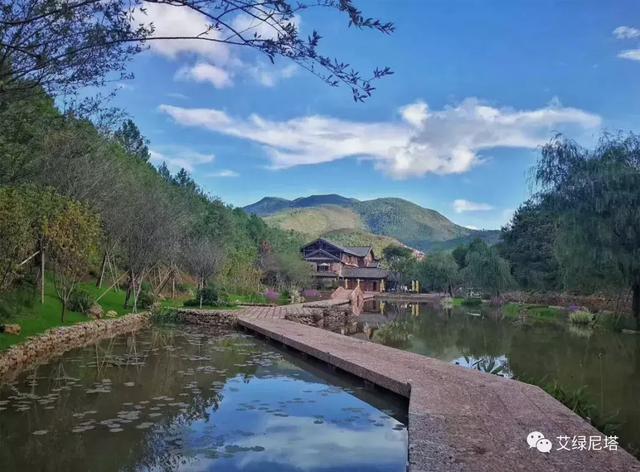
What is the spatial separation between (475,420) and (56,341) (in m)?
11.4

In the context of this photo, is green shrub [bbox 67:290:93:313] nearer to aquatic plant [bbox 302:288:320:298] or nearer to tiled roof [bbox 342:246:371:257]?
aquatic plant [bbox 302:288:320:298]

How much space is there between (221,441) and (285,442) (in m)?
0.75

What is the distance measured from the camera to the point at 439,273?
58.8 metres

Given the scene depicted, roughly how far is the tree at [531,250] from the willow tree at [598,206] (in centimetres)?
2225

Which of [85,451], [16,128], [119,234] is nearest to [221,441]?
[85,451]

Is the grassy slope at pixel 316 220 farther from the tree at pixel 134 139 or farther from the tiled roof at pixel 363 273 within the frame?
the tree at pixel 134 139

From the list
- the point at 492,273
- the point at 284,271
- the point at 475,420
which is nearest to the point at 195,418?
the point at 475,420

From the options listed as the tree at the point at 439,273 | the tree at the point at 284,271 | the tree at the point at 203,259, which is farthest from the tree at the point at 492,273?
the tree at the point at 203,259

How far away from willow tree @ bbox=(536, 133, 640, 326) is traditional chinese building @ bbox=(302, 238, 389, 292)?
4103 centimetres

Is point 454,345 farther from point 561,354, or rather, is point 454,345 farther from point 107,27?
point 107,27

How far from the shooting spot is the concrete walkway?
4.87 meters

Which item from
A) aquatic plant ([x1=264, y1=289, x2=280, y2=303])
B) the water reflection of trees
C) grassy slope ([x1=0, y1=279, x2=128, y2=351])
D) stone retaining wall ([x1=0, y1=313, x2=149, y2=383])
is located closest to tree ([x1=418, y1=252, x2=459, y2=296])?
aquatic plant ([x1=264, y1=289, x2=280, y2=303])

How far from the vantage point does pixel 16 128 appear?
1013cm

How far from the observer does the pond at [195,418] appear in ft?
18.9
